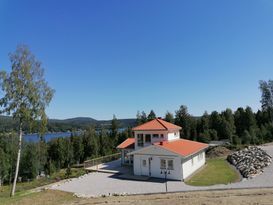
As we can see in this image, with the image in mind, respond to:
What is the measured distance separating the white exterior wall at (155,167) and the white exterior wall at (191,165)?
0.56m

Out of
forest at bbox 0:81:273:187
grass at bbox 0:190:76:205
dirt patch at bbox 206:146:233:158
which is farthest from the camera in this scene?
forest at bbox 0:81:273:187

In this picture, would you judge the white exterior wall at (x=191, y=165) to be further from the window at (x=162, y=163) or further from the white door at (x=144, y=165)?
the white door at (x=144, y=165)

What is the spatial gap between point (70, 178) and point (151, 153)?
7687mm

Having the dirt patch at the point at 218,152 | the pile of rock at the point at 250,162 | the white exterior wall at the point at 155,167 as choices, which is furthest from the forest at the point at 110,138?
the white exterior wall at the point at 155,167

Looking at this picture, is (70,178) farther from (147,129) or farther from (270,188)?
(270,188)

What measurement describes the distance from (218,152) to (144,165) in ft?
42.4

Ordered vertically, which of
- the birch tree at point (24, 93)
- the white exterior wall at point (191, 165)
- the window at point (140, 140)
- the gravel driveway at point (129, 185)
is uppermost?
the birch tree at point (24, 93)

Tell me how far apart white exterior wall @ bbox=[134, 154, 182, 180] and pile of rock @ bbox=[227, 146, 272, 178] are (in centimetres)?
522

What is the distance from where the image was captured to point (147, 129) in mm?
24766

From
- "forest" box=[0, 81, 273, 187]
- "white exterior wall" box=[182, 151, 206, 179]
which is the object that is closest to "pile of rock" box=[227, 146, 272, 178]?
"white exterior wall" box=[182, 151, 206, 179]

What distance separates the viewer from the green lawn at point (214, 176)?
17747 mm

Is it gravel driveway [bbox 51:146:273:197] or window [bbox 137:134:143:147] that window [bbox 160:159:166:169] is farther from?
window [bbox 137:134:143:147]

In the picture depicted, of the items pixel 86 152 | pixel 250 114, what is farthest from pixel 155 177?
pixel 250 114

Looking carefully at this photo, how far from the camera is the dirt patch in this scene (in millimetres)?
29453
